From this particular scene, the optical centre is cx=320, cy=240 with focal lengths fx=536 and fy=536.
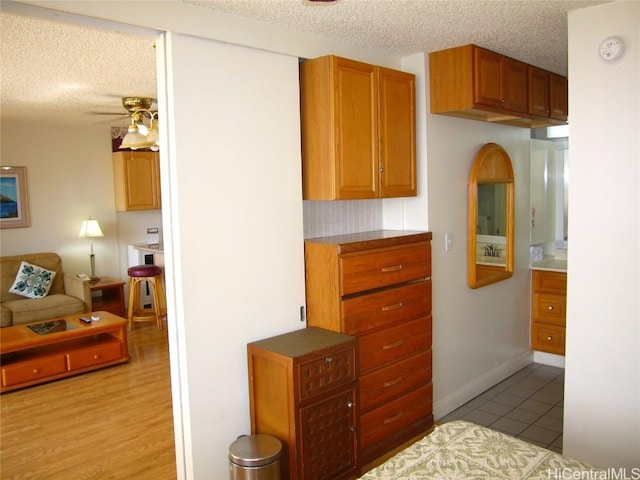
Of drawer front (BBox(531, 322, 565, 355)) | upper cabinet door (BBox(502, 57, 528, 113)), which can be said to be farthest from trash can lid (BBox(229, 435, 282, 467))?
drawer front (BBox(531, 322, 565, 355))

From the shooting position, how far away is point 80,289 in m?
5.90

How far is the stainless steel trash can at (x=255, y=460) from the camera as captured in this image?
230cm

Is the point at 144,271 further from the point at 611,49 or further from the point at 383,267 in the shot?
the point at 611,49

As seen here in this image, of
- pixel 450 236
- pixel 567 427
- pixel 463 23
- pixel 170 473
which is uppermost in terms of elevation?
pixel 463 23

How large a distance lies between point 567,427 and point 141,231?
18.9 feet

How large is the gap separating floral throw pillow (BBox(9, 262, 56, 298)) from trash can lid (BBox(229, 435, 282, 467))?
431cm

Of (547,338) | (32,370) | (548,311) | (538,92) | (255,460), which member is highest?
(538,92)

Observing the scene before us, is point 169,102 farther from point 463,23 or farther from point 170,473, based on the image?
point 170,473

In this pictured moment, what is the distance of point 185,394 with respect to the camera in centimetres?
249

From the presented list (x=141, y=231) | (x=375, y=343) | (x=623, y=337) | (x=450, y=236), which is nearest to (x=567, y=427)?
(x=623, y=337)

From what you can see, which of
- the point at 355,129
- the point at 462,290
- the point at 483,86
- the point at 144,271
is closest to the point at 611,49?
the point at 483,86

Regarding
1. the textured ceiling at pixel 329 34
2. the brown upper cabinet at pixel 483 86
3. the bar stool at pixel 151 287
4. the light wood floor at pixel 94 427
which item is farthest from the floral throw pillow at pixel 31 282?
the brown upper cabinet at pixel 483 86

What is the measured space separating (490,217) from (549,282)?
964 mm

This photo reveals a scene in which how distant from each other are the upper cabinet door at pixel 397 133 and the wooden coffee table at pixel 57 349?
3081 millimetres
